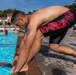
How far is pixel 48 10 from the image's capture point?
11.5 ft

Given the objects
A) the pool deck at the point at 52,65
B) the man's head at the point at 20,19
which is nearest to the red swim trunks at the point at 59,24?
the man's head at the point at 20,19

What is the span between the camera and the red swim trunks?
11.9ft

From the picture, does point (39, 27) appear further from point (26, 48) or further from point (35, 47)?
point (26, 48)

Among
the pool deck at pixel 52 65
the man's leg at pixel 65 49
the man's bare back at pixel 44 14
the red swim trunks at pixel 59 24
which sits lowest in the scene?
the pool deck at pixel 52 65

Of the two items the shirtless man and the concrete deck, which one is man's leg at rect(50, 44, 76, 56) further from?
the concrete deck

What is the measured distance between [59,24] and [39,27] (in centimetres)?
47

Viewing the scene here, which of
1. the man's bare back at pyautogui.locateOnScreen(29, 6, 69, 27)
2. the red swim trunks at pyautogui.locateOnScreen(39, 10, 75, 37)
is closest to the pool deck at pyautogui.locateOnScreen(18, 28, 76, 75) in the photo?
the red swim trunks at pyautogui.locateOnScreen(39, 10, 75, 37)

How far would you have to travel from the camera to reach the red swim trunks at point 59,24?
11.9 ft

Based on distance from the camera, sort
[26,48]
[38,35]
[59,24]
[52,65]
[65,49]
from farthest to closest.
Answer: [52,65] < [65,49] < [59,24] < [38,35] < [26,48]

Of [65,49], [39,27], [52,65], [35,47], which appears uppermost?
[39,27]

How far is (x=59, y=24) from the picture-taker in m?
3.75

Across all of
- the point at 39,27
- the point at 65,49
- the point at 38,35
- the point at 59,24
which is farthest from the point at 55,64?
the point at 39,27

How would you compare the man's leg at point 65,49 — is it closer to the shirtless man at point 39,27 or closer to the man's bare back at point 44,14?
the shirtless man at point 39,27

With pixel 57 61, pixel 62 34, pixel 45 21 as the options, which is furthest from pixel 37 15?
pixel 57 61
